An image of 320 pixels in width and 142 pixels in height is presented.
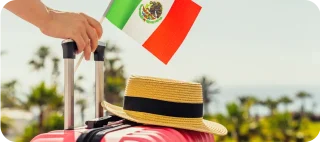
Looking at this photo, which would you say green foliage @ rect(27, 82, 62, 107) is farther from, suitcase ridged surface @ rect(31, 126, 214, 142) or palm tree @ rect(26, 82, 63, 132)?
suitcase ridged surface @ rect(31, 126, 214, 142)

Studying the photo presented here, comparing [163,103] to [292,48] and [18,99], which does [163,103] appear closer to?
[18,99]

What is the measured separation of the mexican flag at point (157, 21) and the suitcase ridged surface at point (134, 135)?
1.39ft

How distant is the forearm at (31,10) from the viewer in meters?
1.43

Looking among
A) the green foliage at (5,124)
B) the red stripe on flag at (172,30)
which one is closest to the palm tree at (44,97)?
the green foliage at (5,124)

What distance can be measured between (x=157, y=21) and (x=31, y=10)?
0.56 meters

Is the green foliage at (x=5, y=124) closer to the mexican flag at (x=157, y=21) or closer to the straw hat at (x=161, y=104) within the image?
the mexican flag at (x=157, y=21)

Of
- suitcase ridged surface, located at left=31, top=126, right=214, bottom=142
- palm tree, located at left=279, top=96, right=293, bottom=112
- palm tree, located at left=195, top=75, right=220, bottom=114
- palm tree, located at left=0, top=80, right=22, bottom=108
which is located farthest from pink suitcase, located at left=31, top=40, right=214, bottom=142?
palm tree, located at left=279, top=96, right=293, bottom=112

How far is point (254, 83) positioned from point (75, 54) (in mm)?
39990

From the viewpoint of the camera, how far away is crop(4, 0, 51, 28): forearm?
143 cm

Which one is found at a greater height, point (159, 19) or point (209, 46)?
point (159, 19)

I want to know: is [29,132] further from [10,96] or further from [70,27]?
[70,27]

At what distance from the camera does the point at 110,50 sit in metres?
22.2

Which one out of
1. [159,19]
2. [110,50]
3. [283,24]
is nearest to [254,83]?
[283,24]

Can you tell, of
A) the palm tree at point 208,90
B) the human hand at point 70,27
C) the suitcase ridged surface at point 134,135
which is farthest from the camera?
the palm tree at point 208,90
